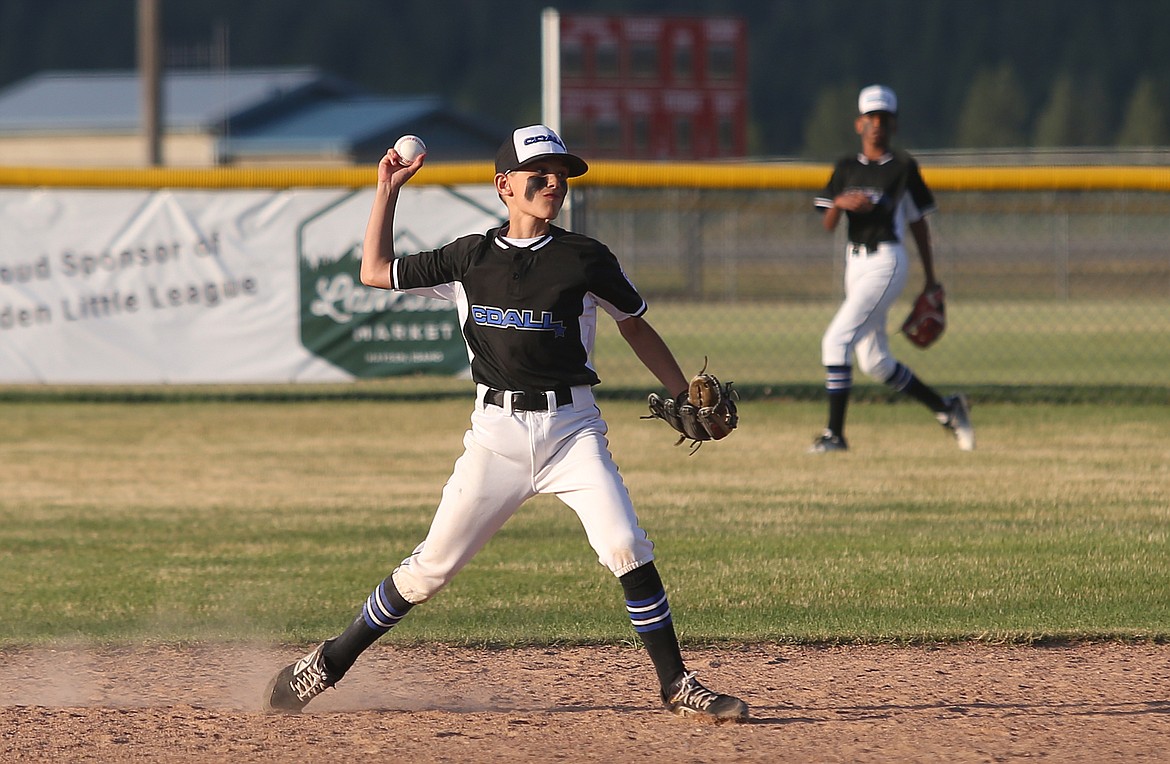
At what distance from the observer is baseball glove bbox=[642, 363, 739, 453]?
486 cm

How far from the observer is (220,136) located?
5216cm

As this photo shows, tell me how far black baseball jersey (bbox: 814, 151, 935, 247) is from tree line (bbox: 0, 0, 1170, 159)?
282ft

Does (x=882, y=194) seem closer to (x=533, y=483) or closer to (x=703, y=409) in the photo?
(x=703, y=409)

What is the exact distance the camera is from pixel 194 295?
12398 millimetres

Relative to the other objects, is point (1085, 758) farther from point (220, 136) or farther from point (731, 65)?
point (220, 136)

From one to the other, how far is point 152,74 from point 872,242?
1651cm

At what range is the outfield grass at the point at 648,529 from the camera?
20.1ft

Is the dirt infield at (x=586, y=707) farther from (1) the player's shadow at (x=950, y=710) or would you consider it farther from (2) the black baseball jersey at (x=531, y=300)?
(2) the black baseball jersey at (x=531, y=300)

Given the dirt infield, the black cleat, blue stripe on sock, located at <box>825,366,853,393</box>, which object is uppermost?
blue stripe on sock, located at <box>825,366,853,393</box>

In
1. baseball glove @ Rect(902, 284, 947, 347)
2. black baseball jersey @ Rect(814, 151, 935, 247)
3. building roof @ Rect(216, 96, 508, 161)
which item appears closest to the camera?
black baseball jersey @ Rect(814, 151, 935, 247)

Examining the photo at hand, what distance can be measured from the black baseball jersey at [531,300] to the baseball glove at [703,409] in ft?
1.06

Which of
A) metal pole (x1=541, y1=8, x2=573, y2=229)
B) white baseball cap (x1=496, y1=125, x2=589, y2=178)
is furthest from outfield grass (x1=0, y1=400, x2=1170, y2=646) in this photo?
metal pole (x1=541, y1=8, x2=573, y2=229)

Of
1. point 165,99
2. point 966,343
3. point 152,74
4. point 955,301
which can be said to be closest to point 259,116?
point 165,99

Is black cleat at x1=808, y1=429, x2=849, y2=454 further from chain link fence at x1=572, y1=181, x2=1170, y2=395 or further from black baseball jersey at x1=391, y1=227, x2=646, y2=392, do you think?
black baseball jersey at x1=391, y1=227, x2=646, y2=392
